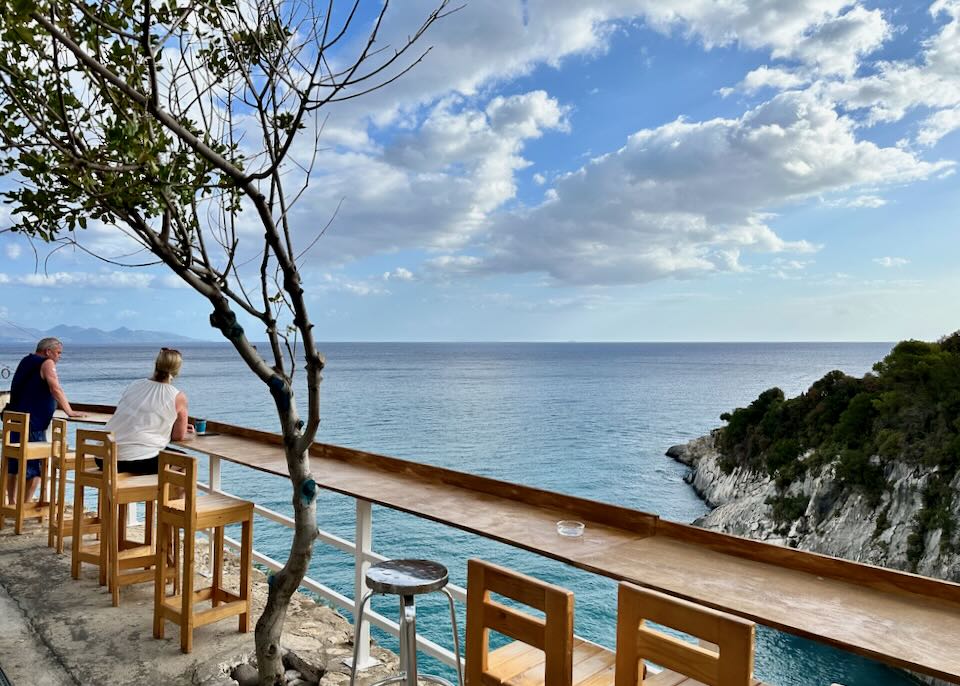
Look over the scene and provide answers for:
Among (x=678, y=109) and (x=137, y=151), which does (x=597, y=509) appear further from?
(x=678, y=109)

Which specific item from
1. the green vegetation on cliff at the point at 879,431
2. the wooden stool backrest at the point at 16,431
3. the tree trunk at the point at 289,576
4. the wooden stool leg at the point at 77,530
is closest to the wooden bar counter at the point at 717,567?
the tree trunk at the point at 289,576

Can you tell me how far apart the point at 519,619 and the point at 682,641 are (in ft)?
1.35

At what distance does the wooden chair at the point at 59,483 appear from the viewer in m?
4.46

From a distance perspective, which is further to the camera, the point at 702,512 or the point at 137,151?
the point at 702,512

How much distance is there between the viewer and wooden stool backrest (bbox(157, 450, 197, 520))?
3.05 metres

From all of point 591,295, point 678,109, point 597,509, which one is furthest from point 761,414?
point 678,109

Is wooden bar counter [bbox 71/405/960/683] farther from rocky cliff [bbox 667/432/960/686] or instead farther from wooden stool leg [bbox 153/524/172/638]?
rocky cliff [bbox 667/432/960/686]

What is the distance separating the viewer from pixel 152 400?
395 centimetres

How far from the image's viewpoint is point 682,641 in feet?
4.74

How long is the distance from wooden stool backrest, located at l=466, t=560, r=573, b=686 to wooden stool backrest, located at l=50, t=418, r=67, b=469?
3.69m

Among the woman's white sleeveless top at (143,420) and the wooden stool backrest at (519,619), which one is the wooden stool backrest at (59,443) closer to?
the woman's white sleeveless top at (143,420)

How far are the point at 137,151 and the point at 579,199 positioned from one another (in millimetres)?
62517

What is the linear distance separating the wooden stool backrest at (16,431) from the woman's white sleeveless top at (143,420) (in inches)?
55.3

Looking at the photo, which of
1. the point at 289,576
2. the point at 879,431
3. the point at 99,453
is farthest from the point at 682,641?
the point at 879,431
